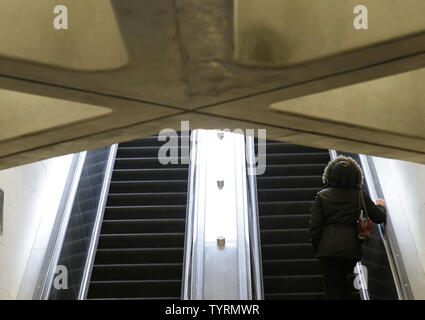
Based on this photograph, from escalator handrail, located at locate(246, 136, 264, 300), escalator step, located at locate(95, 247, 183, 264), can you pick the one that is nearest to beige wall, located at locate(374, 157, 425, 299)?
escalator handrail, located at locate(246, 136, 264, 300)

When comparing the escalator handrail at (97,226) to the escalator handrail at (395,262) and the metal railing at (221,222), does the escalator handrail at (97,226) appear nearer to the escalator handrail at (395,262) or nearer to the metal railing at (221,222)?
the metal railing at (221,222)

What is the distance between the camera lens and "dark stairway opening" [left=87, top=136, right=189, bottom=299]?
8242 millimetres

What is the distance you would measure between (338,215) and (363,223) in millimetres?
219

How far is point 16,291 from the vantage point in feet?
28.0

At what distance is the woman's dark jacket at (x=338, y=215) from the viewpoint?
5715 millimetres

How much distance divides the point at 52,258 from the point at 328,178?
11.8 feet

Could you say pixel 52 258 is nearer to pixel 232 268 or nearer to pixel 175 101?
pixel 232 268

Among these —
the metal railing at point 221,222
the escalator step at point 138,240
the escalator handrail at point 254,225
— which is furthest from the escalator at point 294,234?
the escalator step at point 138,240

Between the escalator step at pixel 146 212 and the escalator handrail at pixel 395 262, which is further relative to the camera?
the escalator step at pixel 146 212

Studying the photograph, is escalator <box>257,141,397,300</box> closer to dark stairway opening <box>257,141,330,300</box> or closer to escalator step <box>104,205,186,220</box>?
dark stairway opening <box>257,141,330,300</box>

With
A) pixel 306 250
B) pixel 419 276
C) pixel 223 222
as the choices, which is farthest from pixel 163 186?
pixel 419 276

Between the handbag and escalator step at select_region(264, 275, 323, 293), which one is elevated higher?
escalator step at select_region(264, 275, 323, 293)

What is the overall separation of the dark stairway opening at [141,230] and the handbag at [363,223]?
292cm

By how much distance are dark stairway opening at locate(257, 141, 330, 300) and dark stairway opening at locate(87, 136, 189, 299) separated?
3.68 feet
